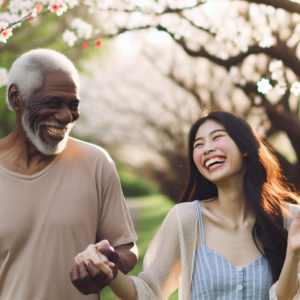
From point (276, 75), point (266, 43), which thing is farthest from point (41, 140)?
point (266, 43)

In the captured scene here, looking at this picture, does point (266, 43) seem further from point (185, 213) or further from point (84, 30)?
point (185, 213)

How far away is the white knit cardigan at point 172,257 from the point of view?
78.4 inches

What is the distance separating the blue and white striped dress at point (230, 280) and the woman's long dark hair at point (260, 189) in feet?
0.21

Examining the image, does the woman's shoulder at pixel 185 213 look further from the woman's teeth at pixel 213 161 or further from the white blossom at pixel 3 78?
the white blossom at pixel 3 78

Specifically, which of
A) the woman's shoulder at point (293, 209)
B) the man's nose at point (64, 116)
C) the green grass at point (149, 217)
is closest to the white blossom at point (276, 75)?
the woman's shoulder at point (293, 209)

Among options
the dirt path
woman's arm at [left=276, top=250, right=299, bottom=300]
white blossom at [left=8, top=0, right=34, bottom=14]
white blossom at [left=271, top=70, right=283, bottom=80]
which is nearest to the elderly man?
woman's arm at [left=276, top=250, right=299, bottom=300]

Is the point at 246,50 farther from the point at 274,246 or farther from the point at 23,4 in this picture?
the point at 274,246

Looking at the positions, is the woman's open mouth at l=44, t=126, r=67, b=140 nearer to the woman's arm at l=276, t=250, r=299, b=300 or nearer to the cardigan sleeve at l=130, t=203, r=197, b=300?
the cardigan sleeve at l=130, t=203, r=197, b=300

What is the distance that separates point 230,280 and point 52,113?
3.78 feet

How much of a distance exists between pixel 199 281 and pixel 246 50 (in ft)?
10.4

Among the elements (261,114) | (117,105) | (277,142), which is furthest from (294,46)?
(117,105)

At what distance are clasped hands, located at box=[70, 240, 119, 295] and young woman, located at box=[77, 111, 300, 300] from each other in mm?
264

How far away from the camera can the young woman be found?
193 centimetres

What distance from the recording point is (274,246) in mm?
2023
